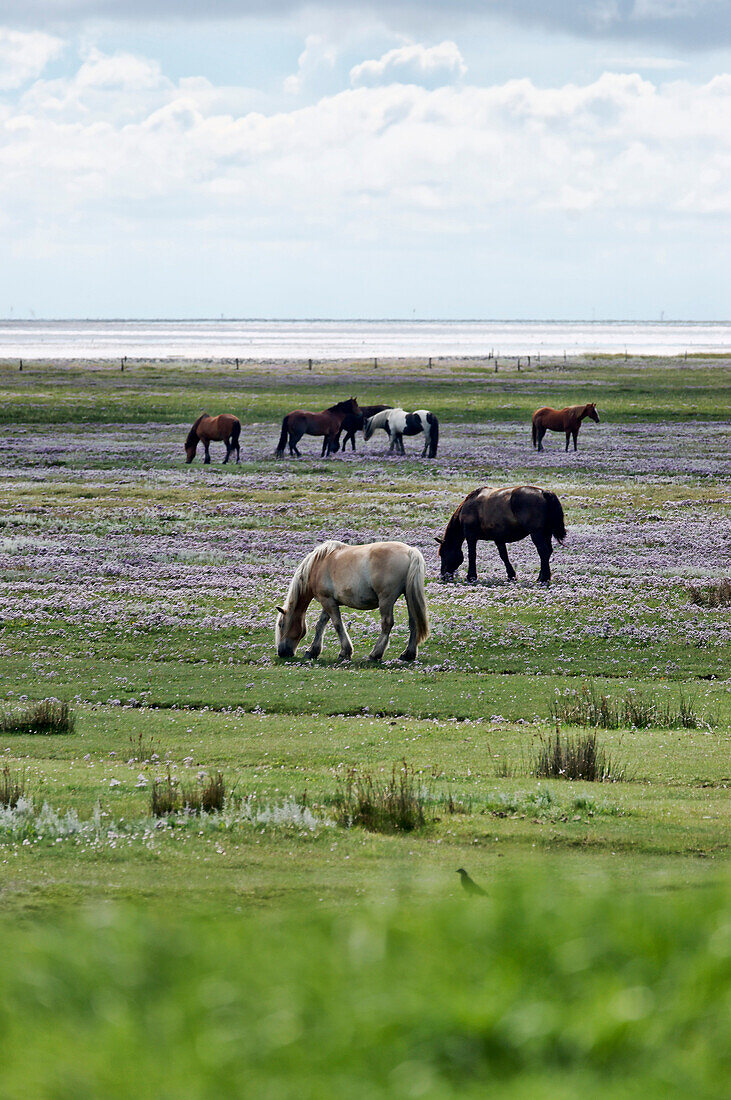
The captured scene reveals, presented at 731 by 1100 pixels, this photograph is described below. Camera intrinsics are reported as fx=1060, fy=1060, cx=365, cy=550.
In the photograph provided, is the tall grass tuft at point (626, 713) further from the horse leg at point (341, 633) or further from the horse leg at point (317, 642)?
the horse leg at point (317, 642)

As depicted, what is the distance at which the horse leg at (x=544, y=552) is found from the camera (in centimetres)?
2858

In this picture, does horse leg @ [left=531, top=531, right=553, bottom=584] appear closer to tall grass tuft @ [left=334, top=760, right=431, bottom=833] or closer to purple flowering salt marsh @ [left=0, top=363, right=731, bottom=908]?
purple flowering salt marsh @ [left=0, top=363, right=731, bottom=908]

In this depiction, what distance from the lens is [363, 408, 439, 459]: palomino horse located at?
55.5m

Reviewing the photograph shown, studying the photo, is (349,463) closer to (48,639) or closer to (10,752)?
(48,639)

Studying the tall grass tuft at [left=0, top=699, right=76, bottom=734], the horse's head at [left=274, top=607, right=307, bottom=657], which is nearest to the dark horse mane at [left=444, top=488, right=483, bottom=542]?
the horse's head at [left=274, top=607, right=307, bottom=657]

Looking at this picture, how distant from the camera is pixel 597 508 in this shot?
4175cm

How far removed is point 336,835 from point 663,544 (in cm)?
2624

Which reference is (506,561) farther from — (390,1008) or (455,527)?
(390,1008)

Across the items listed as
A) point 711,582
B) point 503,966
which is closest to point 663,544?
point 711,582

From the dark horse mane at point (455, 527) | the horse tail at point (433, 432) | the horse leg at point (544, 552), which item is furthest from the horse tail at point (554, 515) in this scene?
Answer: the horse tail at point (433, 432)

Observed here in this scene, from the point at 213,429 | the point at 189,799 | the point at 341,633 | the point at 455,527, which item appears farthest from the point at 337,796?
the point at 213,429

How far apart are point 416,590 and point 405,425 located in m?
36.4

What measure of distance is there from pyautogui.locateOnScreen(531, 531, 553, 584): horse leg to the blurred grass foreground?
2457 centimetres

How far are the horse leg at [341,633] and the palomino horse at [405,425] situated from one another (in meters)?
33.1
